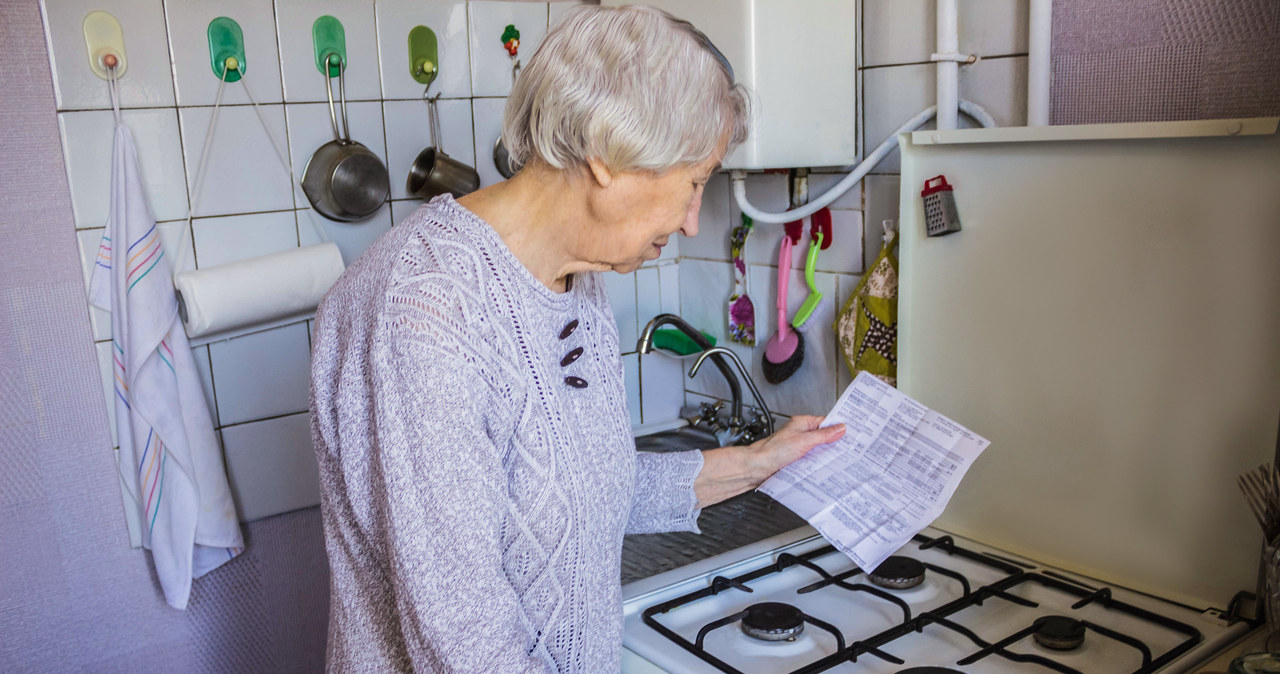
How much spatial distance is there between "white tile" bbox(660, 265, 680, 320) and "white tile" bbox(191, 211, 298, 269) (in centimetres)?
67

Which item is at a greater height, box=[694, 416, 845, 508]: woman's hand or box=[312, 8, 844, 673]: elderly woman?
box=[312, 8, 844, 673]: elderly woman

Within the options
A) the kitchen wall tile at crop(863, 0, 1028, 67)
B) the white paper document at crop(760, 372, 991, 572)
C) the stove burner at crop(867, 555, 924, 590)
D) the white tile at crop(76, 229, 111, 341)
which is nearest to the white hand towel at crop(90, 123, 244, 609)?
the white tile at crop(76, 229, 111, 341)

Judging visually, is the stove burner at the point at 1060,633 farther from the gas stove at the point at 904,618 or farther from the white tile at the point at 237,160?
the white tile at the point at 237,160

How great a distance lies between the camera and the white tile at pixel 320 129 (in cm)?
156

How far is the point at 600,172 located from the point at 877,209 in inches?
29.5

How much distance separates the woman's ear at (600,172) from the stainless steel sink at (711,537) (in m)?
0.59

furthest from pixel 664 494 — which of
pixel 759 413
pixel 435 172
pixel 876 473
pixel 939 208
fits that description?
pixel 435 172

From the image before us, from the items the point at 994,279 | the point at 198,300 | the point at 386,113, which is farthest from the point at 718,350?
the point at 198,300

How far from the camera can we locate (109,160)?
143cm

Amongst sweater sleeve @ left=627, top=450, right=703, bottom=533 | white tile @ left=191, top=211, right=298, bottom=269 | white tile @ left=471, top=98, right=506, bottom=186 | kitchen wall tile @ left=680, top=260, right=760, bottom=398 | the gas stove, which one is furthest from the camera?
kitchen wall tile @ left=680, top=260, right=760, bottom=398

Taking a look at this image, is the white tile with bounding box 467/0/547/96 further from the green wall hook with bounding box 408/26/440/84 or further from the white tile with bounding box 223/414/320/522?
the white tile with bounding box 223/414/320/522

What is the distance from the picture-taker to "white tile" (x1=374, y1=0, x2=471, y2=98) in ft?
5.28

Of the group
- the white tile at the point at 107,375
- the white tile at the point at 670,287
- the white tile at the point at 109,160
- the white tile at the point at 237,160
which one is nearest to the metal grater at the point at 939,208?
the white tile at the point at 670,287

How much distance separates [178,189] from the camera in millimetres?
1484
